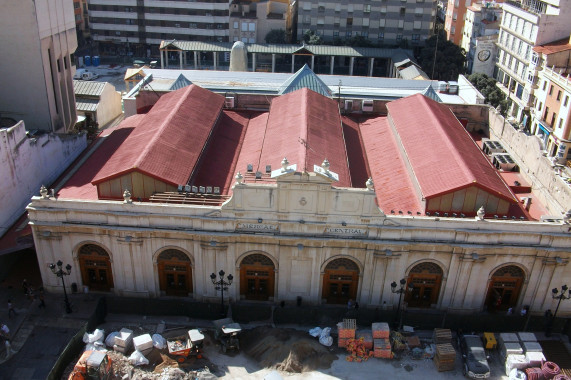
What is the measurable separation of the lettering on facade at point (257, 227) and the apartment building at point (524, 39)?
63.5 meters

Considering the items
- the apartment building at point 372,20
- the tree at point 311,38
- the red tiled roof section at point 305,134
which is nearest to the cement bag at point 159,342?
the red tiled roof section at point 305,134

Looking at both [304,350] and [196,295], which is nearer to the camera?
[304,350]

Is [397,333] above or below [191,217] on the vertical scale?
below

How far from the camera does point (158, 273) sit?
40.7 metres

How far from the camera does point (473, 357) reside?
121 ft

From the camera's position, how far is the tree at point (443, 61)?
334 ft

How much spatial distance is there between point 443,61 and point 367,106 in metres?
48.2

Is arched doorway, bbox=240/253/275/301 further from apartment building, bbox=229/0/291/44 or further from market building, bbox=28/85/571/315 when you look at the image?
apartment building, bbox=229/0/291/44

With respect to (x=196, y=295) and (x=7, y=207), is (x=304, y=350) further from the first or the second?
(x=7, y=207)

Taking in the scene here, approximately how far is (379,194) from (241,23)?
79094 millimetres

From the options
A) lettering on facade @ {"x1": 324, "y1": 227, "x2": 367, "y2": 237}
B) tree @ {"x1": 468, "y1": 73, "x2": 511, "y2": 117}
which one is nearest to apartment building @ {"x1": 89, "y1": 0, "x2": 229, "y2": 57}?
tree @ {"x1": 468, "y1": 73, "x2": 511, "y2": 117}

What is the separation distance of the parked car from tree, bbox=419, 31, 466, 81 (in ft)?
238

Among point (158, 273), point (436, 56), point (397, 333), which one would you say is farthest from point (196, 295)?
point (436, 56)

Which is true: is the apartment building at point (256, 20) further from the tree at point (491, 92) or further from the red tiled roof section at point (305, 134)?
the red tiled roof section at point (305, 134)
